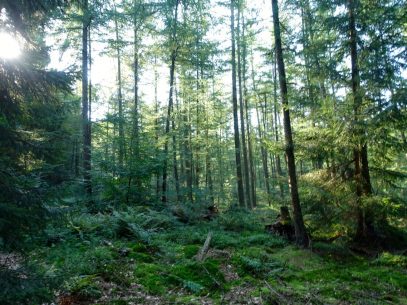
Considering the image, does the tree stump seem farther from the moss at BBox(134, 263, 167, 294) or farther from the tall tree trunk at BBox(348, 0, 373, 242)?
the moss at BBox(134, 263, 167, 294)

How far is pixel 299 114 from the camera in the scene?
13.0 m

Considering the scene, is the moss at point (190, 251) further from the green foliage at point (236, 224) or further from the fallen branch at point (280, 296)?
the green foliage at point (236, 224)

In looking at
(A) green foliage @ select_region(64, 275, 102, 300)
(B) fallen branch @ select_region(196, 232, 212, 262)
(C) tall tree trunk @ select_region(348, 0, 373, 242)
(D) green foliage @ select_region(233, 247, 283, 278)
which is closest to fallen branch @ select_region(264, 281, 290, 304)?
(D) green foliage @ select_region(233, 247, 283, 278)

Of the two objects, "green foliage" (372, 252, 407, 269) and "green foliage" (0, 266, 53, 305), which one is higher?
"green foliage" (0, 266, 53, 305)

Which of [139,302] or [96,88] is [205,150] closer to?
[96,88]

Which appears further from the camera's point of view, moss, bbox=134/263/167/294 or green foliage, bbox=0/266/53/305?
moss, bbox=134/263/167/294

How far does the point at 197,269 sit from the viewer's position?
809 cm

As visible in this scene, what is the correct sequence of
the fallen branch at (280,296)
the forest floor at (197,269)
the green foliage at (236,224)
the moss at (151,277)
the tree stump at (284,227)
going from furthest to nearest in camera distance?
1. the green foliage at (236,224)
2. the tree stump at (284,227)
3. the moss at (151,277)
4. the forest floor at (197,269)
5. the fallen branch at (280,296)

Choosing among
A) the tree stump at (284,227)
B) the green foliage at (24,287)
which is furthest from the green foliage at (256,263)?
the green foliage at (24,287)

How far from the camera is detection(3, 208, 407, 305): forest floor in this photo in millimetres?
6625

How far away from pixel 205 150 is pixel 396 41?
47.2ft

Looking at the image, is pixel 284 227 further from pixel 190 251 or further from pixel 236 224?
pixel 190 251

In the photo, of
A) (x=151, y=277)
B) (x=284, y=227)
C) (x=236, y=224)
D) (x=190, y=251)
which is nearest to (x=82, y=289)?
(x=151, y=277)

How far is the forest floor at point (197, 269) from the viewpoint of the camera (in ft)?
21.7
